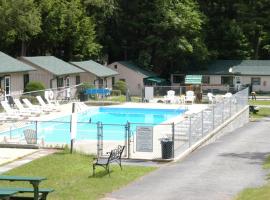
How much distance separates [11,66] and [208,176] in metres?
28.5

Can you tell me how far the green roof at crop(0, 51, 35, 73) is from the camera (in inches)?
1733

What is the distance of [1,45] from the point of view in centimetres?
5953

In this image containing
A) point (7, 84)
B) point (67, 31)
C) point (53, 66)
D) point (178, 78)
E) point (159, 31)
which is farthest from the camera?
point (178, 78)

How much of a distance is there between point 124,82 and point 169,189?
153 ft

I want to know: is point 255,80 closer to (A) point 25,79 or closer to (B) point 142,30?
(B) point 142,30

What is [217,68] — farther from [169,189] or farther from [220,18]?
[169,189]

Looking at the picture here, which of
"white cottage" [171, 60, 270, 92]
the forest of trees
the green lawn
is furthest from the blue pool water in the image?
"white cottage" [171, 60, 270, 92]

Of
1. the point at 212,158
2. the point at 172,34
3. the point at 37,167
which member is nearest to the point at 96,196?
the point at 37,167

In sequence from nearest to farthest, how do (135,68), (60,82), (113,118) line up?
(113,118)
(60,82)
(135,68)

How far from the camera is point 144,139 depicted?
24391 millimetres

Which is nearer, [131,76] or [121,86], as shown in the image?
[121,86]

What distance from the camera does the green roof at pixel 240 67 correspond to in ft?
233

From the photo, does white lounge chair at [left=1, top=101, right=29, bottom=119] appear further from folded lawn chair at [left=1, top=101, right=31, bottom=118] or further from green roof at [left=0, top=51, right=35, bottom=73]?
green roof at [left=0, top=51, right=35, bottom=73]

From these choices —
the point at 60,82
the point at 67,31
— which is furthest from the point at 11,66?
the point at 67,31
